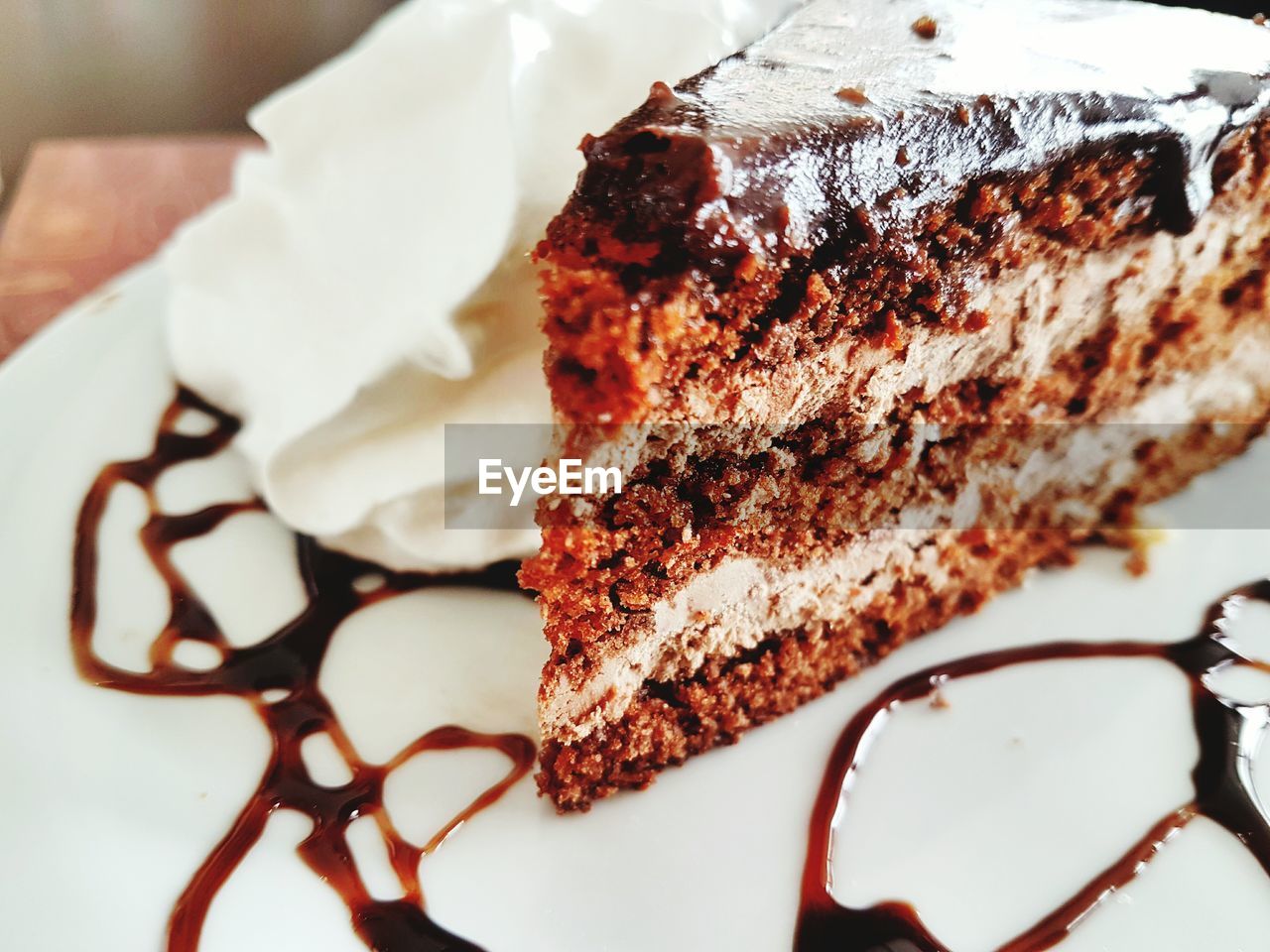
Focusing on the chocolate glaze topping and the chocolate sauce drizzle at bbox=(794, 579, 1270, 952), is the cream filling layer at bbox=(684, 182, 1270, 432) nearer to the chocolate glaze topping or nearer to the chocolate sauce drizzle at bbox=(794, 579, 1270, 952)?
the chocolate glaze topping

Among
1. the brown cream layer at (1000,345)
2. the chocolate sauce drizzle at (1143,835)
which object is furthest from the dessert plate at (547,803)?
the brown cream layer at (1000,345)

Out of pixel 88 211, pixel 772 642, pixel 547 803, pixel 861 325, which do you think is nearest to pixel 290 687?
pixel 547 803

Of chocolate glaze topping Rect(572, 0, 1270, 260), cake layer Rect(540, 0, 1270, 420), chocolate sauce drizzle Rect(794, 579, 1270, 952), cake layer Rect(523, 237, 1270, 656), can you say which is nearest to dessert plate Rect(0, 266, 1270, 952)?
chocolate sauce drizzle Rect(794, 579, 1270, 952)

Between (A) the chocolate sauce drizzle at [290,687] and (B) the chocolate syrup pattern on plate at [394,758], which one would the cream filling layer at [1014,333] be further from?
(A) the chocolate sauce drizzle at [290,687]

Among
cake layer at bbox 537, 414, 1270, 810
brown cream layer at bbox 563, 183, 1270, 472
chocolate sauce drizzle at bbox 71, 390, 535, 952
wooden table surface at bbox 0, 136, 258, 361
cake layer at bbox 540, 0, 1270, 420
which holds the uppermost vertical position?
cake layer at bbox 540, 0, 1270, 420

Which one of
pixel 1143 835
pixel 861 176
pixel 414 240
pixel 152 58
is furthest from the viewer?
pixel 152 58

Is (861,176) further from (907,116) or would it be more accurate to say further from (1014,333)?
(1014,333)

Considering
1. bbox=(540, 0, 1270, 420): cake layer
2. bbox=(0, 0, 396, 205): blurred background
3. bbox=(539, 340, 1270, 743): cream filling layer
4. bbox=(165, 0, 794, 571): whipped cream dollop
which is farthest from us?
bbox=(0, 0, 396, 205): blurred background
